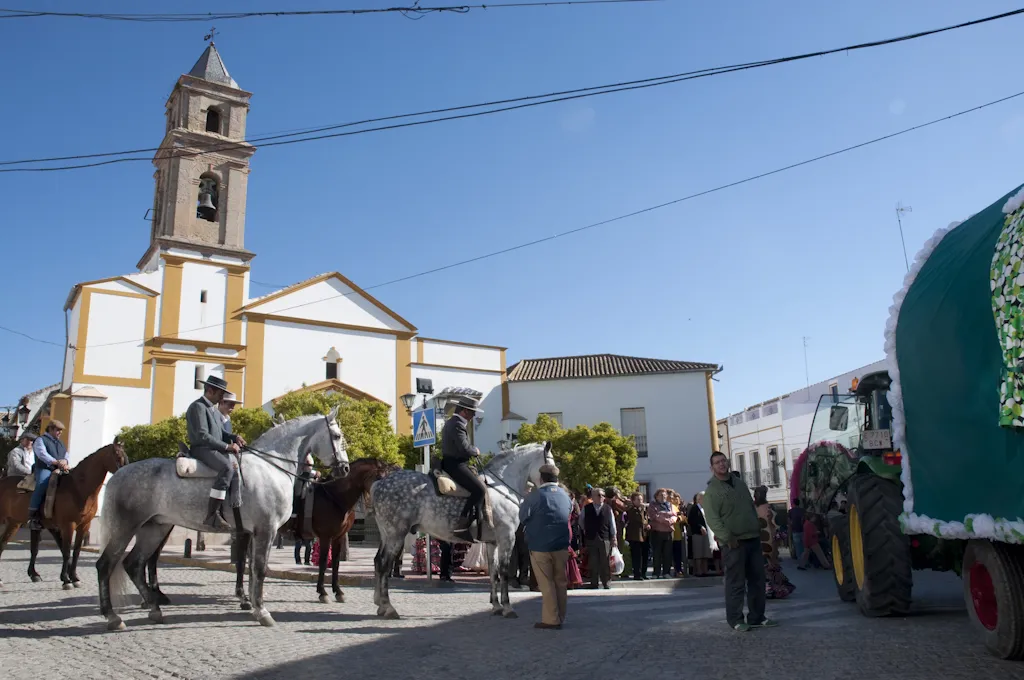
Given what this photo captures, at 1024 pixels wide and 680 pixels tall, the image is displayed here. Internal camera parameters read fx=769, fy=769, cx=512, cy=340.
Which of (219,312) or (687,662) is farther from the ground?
(219,312)

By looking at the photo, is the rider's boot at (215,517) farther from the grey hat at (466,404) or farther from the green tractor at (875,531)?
the green tractor at (875,531)

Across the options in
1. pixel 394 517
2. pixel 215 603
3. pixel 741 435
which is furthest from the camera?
pixel 741 435

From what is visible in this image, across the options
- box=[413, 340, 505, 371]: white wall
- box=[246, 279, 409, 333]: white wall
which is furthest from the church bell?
box=[413, 340, 505, 371]: white wall

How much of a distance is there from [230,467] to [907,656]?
6416 millimetres

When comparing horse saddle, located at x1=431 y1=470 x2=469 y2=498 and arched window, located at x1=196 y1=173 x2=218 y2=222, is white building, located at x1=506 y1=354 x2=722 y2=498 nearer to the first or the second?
arched window, located at x1=196 y1=173 x2=218 y2=222

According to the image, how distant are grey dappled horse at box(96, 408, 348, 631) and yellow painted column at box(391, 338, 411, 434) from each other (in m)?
32.5

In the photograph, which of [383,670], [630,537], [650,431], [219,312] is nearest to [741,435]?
[650,431]

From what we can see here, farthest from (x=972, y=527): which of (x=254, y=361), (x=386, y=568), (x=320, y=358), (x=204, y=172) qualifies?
(x=204, y=172)

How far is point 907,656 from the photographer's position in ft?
19.7

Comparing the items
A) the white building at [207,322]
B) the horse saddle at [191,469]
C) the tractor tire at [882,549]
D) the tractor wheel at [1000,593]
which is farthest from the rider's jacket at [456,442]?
the white building at [207,322]

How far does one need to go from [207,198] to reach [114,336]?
816cm

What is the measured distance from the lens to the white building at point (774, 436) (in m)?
43.9

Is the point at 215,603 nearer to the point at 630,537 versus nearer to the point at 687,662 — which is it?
the point at 687,662

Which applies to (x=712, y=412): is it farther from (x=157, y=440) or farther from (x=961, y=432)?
A: (x=961, y=432)
